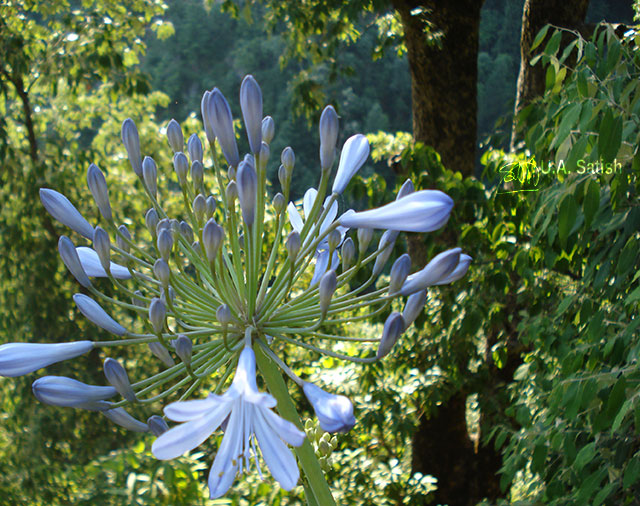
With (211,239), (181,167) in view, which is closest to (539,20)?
(181,167)

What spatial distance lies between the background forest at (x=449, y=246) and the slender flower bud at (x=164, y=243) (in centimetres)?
73

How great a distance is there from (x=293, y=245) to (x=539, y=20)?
461 cm

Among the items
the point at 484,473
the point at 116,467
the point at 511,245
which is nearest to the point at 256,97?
the point at 116,467

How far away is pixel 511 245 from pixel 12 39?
482cm

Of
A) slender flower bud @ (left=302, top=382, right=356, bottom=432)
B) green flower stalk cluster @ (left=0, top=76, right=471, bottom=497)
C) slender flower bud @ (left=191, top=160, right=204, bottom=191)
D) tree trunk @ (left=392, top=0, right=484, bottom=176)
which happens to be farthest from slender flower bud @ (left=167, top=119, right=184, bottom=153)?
tree trunk @ (left=392, top=0, right=484, bottom=176)

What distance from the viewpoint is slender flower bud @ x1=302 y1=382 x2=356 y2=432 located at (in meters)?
1.00

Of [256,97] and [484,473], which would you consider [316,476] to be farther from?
[484,473]

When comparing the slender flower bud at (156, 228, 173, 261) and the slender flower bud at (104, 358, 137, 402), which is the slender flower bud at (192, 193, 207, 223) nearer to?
the slender flower bud at (156, 228, 173, 261)

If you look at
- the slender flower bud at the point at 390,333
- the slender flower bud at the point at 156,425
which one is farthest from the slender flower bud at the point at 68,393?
the slender flower bud at the point at 390,333

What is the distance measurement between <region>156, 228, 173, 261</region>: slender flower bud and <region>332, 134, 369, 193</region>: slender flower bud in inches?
16.7

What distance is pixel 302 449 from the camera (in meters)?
1.36

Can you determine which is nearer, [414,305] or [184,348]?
[184,348]

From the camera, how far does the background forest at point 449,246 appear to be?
2.43m

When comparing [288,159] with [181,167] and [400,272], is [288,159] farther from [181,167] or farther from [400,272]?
[400,272]
